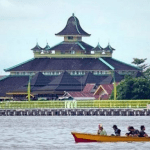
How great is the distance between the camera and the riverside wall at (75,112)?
152 meters

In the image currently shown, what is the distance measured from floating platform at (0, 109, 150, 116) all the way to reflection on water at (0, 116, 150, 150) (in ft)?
6.18

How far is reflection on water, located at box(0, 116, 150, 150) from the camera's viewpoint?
92469mm

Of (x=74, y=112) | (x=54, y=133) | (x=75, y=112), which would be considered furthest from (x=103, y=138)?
(x=74, y=112)

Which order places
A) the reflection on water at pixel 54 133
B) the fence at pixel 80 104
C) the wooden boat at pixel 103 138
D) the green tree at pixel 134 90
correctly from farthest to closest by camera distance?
the green tree at pixel 134 90
the fence at pixel 80 104
the reflection on water at pixel 54 133
the wooden boat at pixel 103 138

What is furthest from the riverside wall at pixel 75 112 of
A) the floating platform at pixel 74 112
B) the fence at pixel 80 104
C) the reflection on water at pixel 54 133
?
the fence at pixel 80 104

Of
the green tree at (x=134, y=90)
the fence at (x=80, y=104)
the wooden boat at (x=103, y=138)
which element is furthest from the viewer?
the green tree at (x=134, y=90)

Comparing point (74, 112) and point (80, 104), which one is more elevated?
point (80, 104)

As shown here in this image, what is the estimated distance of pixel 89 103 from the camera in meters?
172

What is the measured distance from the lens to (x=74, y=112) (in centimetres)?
16025

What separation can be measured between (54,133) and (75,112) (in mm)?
48679

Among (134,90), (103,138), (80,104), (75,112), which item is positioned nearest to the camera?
(103,138)

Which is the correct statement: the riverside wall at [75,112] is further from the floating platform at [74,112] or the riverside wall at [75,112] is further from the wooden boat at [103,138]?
the wooden boat at [103,138]

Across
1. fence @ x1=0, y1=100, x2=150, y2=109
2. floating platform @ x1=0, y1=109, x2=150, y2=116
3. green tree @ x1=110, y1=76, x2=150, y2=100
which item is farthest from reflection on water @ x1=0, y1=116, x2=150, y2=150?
green tree @ x1=110, y1=76, x2=150, y2=100

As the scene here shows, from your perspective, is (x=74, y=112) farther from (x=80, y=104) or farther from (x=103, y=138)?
(x=103, y=138)
